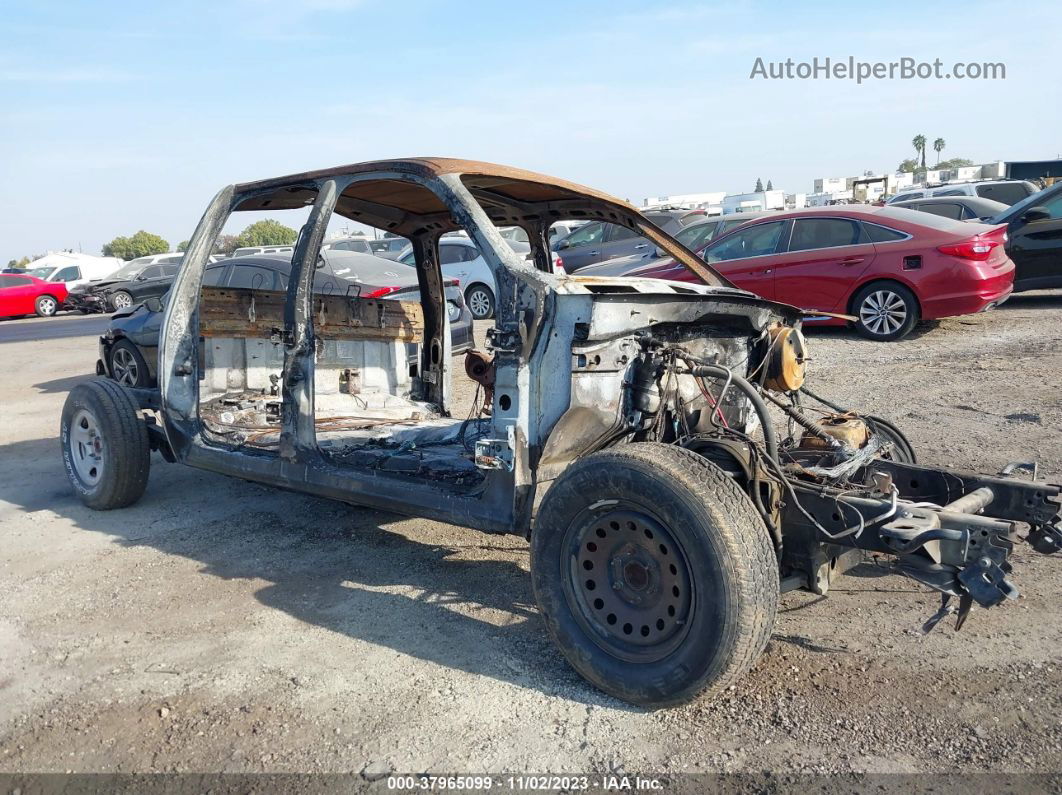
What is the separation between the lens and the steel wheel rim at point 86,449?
18.5 ft

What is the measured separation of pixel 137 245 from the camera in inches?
2677

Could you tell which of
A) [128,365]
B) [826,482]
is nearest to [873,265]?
[826,482]

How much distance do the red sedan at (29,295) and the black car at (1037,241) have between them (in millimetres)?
25049

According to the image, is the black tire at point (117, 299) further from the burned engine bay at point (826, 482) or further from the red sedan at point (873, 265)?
the burned engine bay at point (826, 482)

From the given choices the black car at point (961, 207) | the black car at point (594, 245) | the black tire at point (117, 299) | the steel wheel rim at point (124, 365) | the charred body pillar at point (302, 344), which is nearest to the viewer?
the charred body pillar at point (302, 344)

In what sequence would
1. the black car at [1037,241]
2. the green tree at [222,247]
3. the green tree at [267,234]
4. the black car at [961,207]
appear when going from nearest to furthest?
the green tree at [222,247] < the black car at [1037,241] < the black car at [961,207] < the green tree at [267,234]

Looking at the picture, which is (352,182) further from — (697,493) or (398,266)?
(398,266)

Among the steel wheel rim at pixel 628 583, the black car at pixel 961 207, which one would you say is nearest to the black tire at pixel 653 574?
the steel wheel rim at pixel 628 583

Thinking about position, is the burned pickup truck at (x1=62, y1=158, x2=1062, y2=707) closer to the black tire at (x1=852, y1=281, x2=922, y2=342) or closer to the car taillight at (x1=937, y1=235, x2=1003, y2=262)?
the black tire at (x1=852, y1=281, x2=922, y2=342)

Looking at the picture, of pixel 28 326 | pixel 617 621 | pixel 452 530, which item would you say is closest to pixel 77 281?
pixel 28 326

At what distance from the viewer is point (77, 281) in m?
28.3

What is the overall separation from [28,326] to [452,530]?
71.1 feet

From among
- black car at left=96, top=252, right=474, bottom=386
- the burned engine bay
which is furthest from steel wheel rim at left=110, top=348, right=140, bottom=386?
the burned engine bay

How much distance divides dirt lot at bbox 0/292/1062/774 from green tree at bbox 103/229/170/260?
2658 inches
